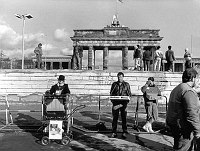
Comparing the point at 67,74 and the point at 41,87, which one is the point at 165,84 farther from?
the point at 41,87

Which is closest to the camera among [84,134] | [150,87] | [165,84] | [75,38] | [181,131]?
[181,131]

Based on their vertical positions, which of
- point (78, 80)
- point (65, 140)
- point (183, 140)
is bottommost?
point (65, 140)

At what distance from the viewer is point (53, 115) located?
24.5ft

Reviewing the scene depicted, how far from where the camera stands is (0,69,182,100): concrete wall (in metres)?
20.1

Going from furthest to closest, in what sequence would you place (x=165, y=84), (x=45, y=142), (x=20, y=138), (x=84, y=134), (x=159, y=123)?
(x=165, y=84)
(x=159, y=123)
(x=84, y=134)
(x=20, y=138)
(x=45, y=142)

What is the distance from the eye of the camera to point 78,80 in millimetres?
20297

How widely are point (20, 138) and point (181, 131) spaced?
17.5 ft

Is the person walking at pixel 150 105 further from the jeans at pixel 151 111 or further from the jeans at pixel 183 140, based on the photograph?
the jeans at pixel 183 140

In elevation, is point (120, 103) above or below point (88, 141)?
above

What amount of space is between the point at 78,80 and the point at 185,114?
54.1 ft

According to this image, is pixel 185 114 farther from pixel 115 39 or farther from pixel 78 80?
pixel 115 39

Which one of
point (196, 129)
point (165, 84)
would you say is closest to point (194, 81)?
point (196, 129)

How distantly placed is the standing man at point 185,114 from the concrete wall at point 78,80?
15.6m

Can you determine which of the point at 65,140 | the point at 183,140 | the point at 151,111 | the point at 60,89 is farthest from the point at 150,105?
Result: the point at 183,140
